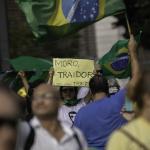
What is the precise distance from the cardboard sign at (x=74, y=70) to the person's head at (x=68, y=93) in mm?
818

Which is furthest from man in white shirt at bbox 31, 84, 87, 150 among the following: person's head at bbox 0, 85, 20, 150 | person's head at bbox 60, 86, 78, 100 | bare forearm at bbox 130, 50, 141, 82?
person's head at bbox 60, 86, 78, 100

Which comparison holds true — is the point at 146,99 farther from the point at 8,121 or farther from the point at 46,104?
the point at 8,121

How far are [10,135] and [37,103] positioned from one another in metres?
0.75

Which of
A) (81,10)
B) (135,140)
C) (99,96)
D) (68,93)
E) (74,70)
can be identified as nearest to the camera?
(135,140)

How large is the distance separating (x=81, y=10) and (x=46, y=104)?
14.6 feet

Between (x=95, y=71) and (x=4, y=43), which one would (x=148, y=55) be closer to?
(x=4, y=43)

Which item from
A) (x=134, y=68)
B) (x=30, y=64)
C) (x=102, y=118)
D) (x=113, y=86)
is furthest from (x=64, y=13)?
(x=134, y=68)

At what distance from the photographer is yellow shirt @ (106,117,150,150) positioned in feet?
13.2

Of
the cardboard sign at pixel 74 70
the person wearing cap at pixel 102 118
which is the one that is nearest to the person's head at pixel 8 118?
the person wearing cap at pixel 102 118

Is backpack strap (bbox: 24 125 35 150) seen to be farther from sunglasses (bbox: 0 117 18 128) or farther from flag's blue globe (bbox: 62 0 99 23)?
flag's blue globe (bbox: 62 0 99 23)

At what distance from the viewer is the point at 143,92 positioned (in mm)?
4039

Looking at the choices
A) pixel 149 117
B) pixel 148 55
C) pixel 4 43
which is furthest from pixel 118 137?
pixel 148 55

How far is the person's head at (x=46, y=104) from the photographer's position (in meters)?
4.37

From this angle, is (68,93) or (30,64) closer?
(68,93)
